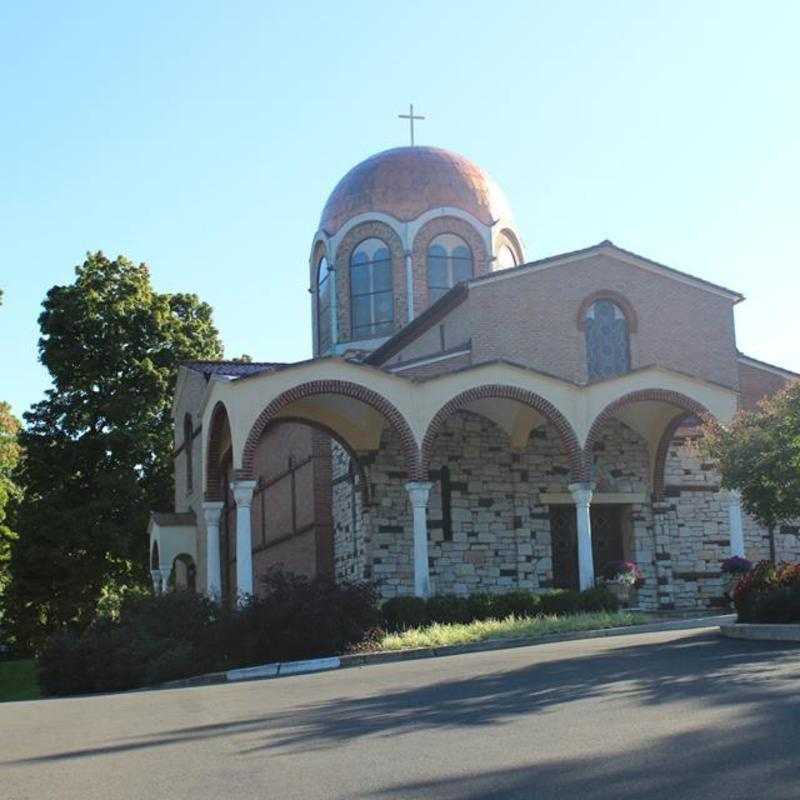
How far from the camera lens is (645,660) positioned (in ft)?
46.1

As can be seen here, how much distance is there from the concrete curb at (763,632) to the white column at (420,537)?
7.82m

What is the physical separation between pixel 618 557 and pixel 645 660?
1490cm

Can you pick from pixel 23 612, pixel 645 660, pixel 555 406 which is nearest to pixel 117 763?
pixel 645 660

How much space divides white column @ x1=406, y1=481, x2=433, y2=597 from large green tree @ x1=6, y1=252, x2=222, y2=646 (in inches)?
698

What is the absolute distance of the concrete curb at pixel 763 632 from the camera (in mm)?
15669

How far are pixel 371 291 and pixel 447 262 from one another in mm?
2472

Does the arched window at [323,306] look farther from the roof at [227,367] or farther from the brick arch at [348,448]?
the brick arch at [348,448]

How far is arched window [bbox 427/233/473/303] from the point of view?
37156 mm

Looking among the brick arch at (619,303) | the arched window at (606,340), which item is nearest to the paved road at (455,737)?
the arched window at (606,340)

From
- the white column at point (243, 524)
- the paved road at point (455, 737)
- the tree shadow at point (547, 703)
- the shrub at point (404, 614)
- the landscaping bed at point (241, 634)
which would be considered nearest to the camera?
the paved road at point (455, 737)

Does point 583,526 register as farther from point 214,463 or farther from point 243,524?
point 214,463

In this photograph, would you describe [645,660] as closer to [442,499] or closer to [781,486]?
[781,486]

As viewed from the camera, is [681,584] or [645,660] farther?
[681,584]

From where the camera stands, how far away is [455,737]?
9.36 meters
